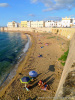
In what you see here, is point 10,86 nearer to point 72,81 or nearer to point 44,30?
point 72,81

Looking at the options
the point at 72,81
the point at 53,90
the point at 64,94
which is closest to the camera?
the point at 64,94

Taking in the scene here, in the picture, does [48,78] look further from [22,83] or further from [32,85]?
[22,83]

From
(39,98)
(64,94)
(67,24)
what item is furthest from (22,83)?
(67,24)

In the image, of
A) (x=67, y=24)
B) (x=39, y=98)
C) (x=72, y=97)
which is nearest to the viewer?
(x=72, y=97)

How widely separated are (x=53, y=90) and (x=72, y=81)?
479 cm

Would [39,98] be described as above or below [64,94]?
below

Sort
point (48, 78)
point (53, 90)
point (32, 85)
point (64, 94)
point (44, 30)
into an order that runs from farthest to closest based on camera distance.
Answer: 1. point (44, 30)
2. point (48, 78)
3. point (32, 85)
4. point (53, 90)
5. point (64, 94)

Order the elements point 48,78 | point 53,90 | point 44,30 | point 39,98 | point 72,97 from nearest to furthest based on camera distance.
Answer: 1. point 72,97
2. point 39,98
3. point 53,90
4. point 48,78
5. point 44,30

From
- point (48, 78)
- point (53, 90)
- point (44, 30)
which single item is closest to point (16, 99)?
point (53, 90)

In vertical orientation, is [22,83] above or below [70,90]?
below

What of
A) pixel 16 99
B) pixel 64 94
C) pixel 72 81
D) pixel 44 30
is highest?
pixel 44 30

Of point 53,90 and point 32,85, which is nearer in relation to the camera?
point 53,90

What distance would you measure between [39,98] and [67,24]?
69246 millimetres

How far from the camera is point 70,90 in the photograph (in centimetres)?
537
